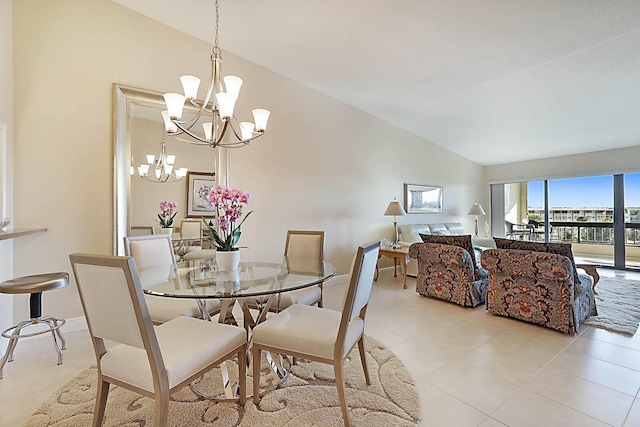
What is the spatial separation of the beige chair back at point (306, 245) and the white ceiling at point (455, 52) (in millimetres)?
2047

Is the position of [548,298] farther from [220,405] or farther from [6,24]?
[6,24]

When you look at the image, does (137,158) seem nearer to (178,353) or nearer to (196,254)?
(196,254)

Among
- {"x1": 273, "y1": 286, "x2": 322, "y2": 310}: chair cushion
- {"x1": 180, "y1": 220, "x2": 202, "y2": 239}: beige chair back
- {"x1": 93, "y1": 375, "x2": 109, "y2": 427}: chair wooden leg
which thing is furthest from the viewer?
{"x1": 180, "y1": 220, "x2": 202, "y2": 239}: beige chair back

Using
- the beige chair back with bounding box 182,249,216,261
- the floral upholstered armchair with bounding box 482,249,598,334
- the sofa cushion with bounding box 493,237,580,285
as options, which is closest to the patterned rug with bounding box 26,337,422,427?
the beige chair back with bounding box 182,249,216,261

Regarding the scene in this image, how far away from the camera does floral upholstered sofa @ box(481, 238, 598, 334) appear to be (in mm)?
A: 2615

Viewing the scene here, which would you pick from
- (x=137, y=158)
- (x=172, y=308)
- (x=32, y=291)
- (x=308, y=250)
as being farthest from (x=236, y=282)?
(x=137, y=158)

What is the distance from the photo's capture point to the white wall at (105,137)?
8.39 ft

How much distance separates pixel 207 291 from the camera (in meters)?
1.60

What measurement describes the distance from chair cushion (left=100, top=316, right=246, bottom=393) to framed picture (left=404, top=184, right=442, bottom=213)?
15.4 feet

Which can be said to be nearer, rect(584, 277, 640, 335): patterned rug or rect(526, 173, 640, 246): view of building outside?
rect(584, 277, 640, 335): patterned rug

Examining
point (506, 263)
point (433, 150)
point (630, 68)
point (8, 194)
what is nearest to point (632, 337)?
point (506, 263)

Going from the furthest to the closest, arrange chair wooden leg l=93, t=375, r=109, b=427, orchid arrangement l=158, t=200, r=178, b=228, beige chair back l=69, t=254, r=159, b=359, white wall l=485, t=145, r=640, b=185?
white wall l=485, t=145, r=640, b=185 < orchid arrangement l=158, t=200, r=178, b=228 < chair wooden leg l=93, t=375, r=109, b=427 < beige chair back l=69, t=254, r=159, b=359

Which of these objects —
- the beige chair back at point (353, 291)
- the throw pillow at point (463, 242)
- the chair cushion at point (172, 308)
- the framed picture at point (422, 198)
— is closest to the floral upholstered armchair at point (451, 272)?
the throw pillow at point (463, 242)

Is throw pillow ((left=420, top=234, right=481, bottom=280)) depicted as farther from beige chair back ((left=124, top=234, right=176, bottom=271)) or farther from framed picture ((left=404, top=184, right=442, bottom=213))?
beige chair back ((left=124, top=234, right=176, bottom=271))
